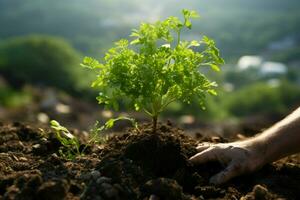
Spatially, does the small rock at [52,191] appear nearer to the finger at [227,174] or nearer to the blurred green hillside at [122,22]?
the finger at [227,174]

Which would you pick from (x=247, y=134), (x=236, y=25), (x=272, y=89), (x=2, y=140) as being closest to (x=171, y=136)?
(x=2, y=140)

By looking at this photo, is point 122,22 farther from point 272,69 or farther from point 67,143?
point 67,143

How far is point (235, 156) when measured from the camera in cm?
257

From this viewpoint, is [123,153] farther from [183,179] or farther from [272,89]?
[272,89]

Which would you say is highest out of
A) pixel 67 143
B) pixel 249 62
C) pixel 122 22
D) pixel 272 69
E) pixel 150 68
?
pixel 122 22

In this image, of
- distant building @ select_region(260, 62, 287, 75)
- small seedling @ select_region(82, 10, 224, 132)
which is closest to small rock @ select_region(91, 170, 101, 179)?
small seedling @ select_region(82, 10, 224, 132)

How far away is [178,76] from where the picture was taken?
8.07 feet

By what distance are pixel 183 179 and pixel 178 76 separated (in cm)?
49

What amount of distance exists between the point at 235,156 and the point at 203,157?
6.3 inches

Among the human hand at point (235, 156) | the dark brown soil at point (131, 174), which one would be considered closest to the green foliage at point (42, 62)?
the dark brown soil at point (131, 174)

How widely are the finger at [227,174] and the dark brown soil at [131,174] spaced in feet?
0.10

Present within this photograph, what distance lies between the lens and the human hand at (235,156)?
8.31ft

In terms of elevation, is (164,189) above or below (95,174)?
below

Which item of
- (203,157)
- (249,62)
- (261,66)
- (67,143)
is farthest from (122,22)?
(203,157)
